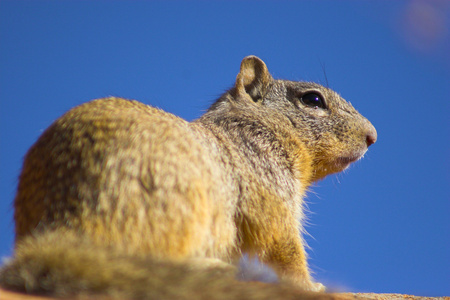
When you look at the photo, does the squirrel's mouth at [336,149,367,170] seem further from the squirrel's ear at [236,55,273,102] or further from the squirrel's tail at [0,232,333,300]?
the squirrel's tail at [0,232,333,300]

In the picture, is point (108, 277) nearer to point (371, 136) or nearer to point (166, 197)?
point (166, 197)

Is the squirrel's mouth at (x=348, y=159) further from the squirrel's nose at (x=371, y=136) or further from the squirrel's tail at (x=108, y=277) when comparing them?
the squirrel's tail at (x=108, y=277)

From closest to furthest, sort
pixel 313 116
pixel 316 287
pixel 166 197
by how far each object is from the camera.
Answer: pixel 166 197
pixel 316 287
pixel 313 116

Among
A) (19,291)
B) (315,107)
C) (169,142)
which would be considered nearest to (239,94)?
(315,107)

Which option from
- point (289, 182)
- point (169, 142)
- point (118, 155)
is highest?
point (289, 182)

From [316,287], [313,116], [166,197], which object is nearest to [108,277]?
[166,197]

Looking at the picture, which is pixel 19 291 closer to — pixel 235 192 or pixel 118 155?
pixel 118 155

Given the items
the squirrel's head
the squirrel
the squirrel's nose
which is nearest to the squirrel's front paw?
the squirrel
